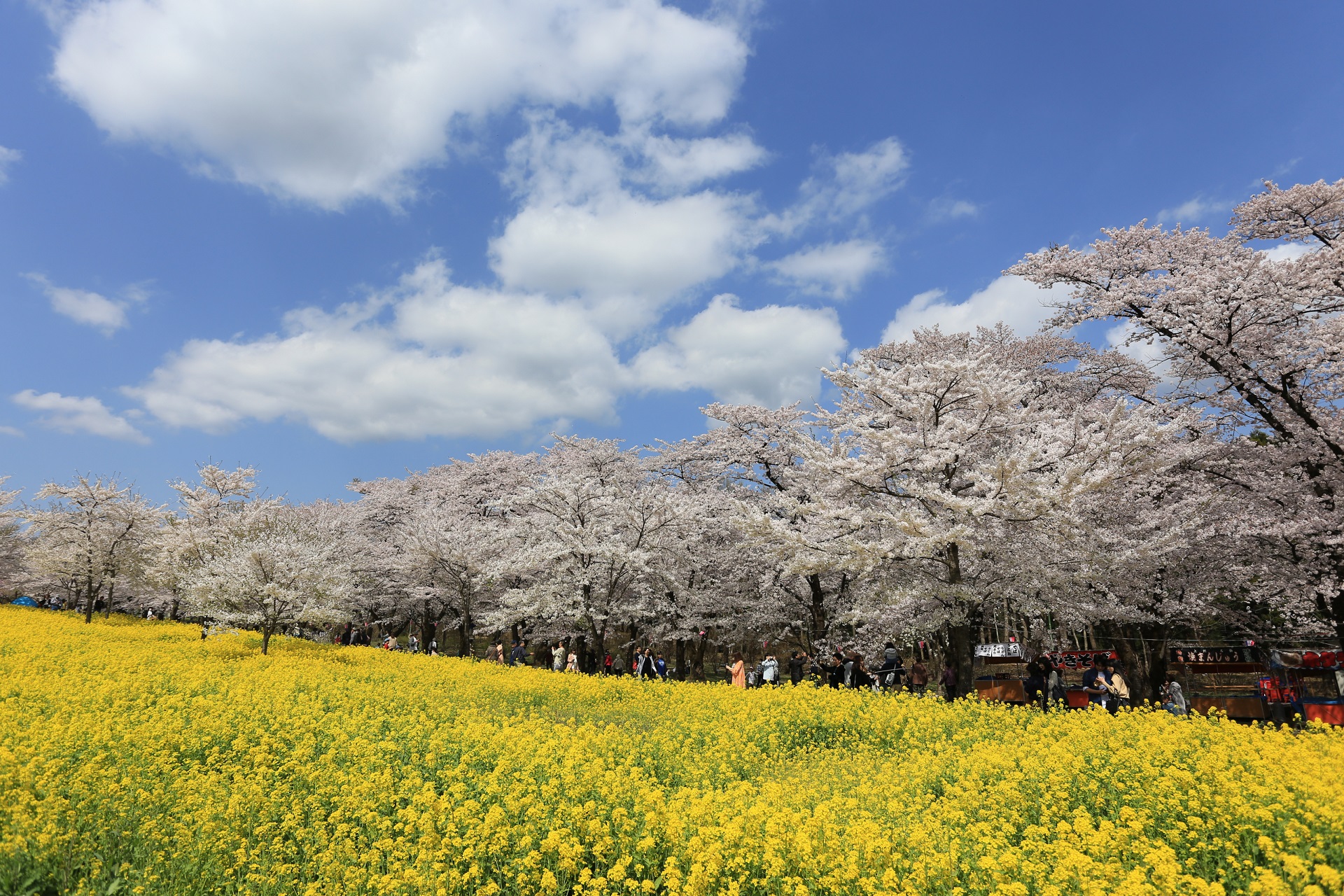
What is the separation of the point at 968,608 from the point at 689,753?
9.76 m

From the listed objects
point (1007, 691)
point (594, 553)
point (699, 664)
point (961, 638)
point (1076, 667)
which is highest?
point (594, 553)

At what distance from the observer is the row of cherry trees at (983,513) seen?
15.7 metres

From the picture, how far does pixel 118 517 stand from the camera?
Result: 1174 inches

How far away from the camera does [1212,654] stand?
3014 centimetres

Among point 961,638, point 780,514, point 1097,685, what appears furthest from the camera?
point 780,514

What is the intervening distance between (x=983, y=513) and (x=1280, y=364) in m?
7.93

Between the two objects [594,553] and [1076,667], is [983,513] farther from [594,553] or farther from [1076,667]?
[1076,667]

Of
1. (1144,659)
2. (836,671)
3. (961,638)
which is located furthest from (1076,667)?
(836,671)

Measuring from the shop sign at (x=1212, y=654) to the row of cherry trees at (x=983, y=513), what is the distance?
2.09 meters

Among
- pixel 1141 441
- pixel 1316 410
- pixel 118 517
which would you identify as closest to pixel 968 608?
pixel 1141 441

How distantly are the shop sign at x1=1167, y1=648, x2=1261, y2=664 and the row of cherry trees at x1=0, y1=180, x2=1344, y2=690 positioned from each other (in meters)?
2.09

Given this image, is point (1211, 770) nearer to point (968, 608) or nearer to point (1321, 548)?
point (968, 608)

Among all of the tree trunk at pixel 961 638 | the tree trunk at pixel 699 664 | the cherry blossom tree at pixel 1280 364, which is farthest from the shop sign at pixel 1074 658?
the tree trunk at pixel 699 664

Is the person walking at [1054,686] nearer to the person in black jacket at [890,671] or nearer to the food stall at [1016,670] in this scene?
the food stall at [1016,670]
